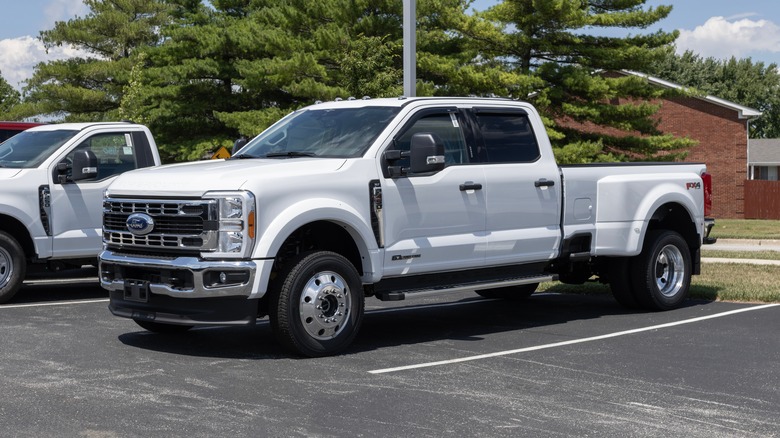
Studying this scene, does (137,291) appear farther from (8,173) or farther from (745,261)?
(745,261)

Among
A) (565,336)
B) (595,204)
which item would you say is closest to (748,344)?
(565,336)

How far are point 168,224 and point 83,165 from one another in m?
4.45

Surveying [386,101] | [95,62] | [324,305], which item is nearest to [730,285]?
[386,101]

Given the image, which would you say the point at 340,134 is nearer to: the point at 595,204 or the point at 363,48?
the point at 595,204

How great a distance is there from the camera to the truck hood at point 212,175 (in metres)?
8.51

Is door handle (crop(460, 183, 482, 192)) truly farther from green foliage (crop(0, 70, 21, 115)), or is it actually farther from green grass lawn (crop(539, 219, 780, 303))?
green foliage (crop(0, 70, 21, 115))

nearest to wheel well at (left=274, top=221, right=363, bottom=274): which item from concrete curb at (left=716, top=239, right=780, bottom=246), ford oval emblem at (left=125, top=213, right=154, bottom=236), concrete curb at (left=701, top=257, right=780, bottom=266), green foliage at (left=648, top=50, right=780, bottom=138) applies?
ford oval emblem at (left=125, top=213, right=154, bottom=236)

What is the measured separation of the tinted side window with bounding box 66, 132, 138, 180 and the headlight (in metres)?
5.21

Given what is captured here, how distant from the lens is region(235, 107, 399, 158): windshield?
9562 mm

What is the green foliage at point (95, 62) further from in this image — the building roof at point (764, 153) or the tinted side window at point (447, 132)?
the tinted side window at point (447, 132)

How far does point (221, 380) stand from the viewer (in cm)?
772

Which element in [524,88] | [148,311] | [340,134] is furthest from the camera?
[524,88]

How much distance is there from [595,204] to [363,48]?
12933 millimetres

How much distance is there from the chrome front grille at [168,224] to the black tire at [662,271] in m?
5.25
